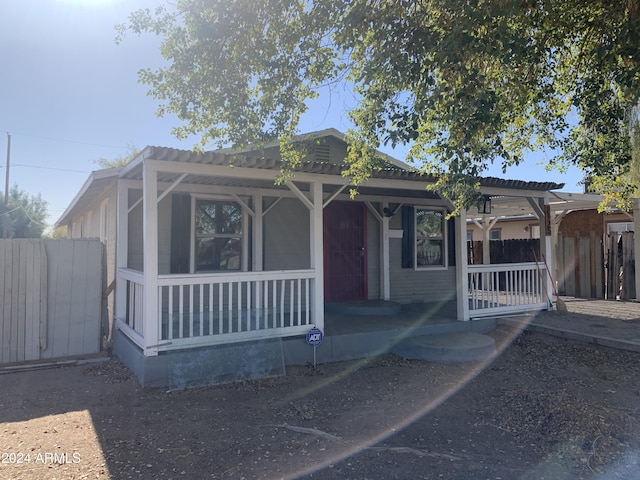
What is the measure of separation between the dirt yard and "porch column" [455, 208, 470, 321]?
1466mm

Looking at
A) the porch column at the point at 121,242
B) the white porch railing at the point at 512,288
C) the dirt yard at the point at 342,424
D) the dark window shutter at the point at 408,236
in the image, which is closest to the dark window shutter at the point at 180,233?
the porch column at the point at 121,242

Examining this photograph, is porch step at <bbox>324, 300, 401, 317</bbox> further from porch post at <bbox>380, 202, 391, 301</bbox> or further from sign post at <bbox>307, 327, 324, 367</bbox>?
sign post at <bbox>307, 327, 324, 367</bbox>

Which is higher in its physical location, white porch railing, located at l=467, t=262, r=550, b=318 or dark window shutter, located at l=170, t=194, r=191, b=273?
dark window shutter, located at l=170, t=194, r=191, b=273

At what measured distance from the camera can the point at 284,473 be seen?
3.04 meters

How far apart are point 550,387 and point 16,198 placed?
45159 millimetres

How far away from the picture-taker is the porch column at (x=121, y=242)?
21.2 ft

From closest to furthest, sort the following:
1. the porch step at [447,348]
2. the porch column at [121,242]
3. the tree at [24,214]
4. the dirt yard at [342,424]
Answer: the dirt yard at [342,424], the porch step at [447,348], the porch column at [121,242], the tree at [24,214]

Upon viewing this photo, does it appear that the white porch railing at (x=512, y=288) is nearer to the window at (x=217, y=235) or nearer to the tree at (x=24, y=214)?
the window at (x=217, y=235)

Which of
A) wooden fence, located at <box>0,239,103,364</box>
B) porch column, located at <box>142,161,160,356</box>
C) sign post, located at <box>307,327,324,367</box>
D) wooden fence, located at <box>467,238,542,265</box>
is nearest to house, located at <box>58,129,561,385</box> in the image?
porch column, located at <box>142,161,160,356</box>

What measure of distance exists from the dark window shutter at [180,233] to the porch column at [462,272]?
447 centimetres

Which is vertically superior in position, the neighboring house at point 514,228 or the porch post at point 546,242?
the neighboring house at point 514,228

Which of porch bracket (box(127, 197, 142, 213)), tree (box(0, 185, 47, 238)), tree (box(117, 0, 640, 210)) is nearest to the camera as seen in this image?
tree (box(117, 0, 640, 210))

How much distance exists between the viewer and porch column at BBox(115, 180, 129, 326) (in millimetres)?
6469

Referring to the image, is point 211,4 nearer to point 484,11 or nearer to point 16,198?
point 484,11
